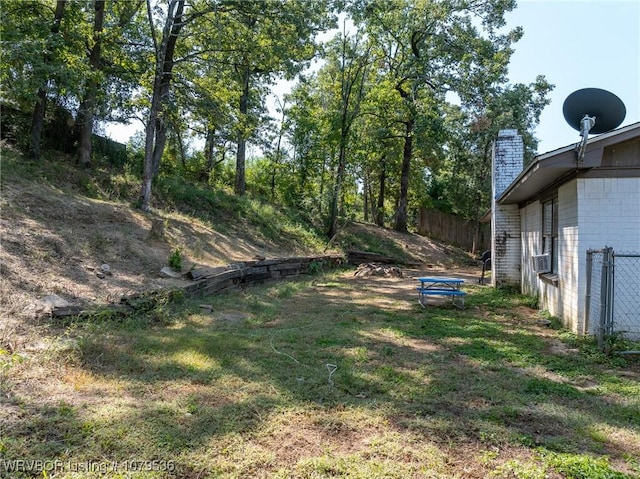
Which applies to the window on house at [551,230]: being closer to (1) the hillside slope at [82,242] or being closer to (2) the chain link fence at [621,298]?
(2) the chain link fence at [621,298]

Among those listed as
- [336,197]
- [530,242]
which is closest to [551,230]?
[530,242]

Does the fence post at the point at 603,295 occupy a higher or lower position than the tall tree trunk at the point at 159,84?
lower

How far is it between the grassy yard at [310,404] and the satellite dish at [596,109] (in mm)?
3066

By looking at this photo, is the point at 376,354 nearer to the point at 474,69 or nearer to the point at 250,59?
the point at 250,59

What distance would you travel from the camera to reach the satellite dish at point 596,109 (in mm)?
5992

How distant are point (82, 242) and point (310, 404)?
18.2ft

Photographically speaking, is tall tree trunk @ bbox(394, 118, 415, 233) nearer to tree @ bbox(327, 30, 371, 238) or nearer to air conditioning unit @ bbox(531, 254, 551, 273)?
tree @ bbox(327, 30, 371, 238)

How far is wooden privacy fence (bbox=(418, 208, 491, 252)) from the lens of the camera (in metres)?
23.3

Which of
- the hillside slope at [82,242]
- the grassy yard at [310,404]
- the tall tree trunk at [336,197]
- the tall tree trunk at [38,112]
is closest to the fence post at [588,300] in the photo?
the grassy yard at [310,404]

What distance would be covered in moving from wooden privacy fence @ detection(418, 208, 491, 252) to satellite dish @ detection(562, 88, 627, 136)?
57.7ft

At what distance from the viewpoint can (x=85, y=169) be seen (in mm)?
11508

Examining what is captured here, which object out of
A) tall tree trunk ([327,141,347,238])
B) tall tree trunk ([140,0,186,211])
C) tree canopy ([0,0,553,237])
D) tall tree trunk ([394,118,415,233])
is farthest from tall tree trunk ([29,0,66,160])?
tall tree trunk ([394,118,415,233])

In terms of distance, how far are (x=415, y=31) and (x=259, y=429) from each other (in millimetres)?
20718

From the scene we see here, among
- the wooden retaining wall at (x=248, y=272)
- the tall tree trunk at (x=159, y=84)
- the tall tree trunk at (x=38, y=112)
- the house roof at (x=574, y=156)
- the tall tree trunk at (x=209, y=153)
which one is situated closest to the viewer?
the house roof at (x=574, y=156)
